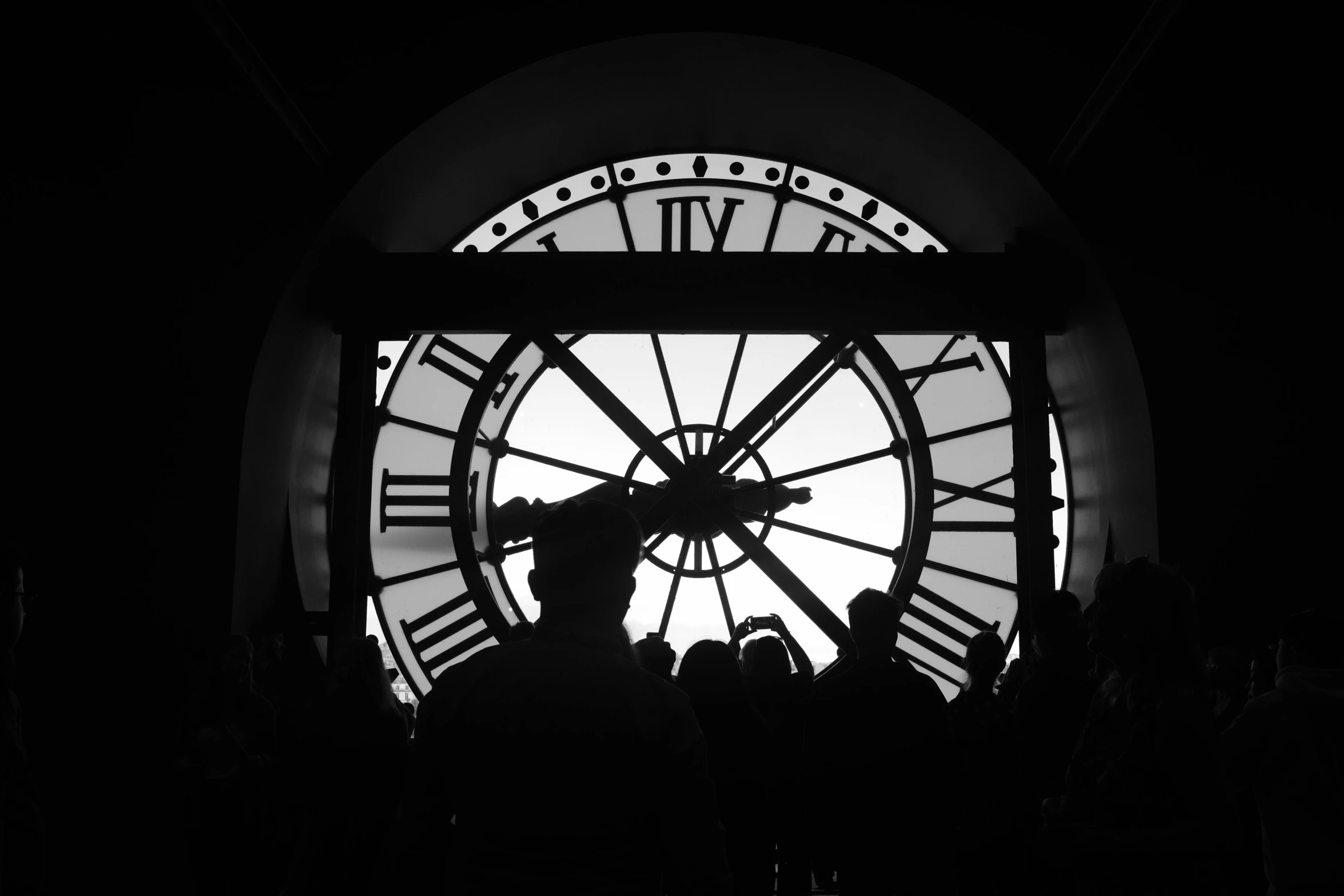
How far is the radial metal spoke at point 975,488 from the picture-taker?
405 cm

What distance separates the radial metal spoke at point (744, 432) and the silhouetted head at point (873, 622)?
6.08ft

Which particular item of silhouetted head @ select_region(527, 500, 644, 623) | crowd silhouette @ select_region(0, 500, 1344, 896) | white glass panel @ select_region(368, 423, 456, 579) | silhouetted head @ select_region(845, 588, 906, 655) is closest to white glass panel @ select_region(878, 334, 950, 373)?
crowd silhouette @ select_region(0, 500, 1344, 896)

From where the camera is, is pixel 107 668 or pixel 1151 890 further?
pixel 107 668

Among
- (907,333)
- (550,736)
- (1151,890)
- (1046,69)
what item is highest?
(1046,69)

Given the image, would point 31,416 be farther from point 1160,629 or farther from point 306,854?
point 1160,629

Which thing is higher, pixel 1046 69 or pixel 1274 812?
pixel 1046 69

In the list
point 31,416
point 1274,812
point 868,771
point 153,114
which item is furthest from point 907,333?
point 31,416

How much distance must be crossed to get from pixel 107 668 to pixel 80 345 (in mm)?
966

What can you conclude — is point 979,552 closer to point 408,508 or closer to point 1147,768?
point 408,508

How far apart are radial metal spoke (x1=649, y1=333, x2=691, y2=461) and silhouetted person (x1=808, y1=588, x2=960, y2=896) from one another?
2115mm

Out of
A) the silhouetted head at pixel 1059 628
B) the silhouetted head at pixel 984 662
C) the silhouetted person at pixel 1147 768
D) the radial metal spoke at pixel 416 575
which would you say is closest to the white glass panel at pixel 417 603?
the radial metal spoke at pixel 416 575

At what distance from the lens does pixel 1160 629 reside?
4.45ft

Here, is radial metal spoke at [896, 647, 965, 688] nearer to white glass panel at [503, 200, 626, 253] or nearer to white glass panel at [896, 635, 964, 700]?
white glass panel at [896, 635, 964, 700]

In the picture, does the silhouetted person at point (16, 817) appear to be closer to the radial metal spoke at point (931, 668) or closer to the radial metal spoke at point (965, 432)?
the radial metal spoke at point (931, 668)
